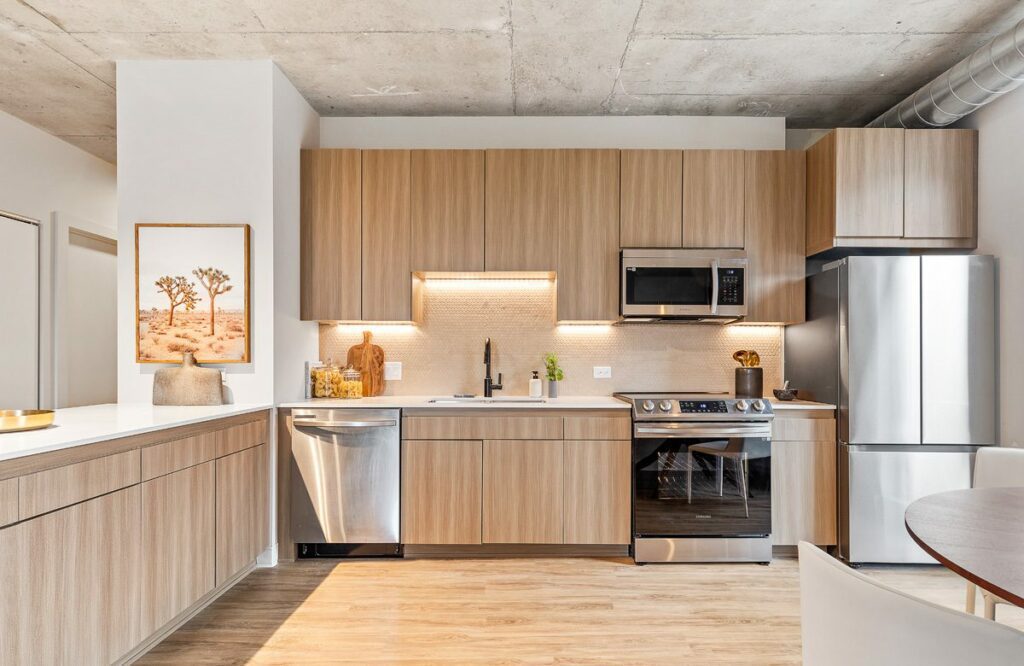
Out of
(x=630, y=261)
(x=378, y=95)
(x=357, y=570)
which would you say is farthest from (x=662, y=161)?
(x=357, y=570)

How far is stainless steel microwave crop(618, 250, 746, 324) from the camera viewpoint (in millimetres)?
3637

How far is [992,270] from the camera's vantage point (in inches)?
127

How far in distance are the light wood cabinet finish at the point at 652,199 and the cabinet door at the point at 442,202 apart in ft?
3.05

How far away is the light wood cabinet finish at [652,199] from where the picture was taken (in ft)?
12.1

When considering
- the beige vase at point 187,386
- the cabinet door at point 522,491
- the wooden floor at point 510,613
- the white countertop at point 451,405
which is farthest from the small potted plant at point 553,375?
the beige vase at point 187,386

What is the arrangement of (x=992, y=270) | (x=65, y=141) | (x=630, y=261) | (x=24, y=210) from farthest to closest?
(x=65, y=141), (x=24, y=210), (x=630, y=261), (x=992, y=270)

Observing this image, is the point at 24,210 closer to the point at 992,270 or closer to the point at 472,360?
the point at 472,360

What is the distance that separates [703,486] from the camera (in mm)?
3361

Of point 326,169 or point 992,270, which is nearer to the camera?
point 992,270

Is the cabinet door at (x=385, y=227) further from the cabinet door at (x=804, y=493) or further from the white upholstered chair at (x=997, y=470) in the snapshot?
the white upholstered chair at (x=997, y=470)

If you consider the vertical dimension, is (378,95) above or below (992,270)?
above

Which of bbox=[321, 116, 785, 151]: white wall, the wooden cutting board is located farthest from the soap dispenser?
bbox=[321, 116, 785, 151]: white wall

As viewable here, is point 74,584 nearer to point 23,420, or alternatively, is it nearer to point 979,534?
point 23,420

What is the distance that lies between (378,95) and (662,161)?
6.05 ft
